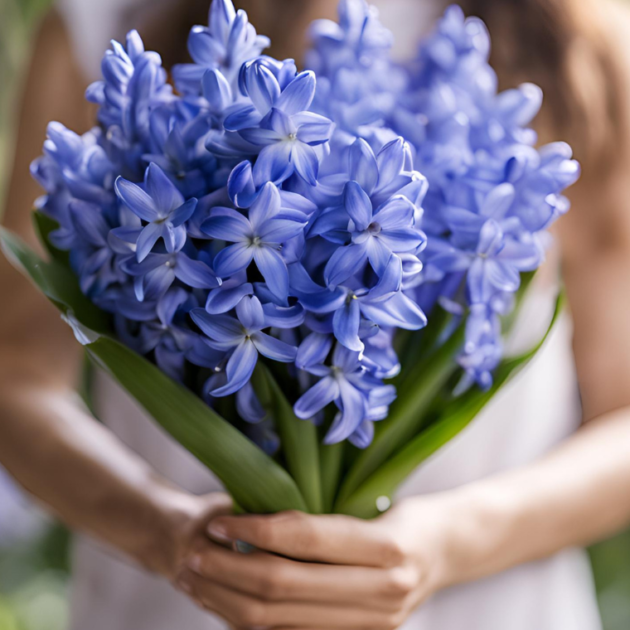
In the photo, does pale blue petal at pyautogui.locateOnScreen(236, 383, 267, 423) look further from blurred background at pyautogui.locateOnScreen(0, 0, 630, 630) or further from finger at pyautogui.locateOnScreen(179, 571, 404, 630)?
blurred background at pyautogui.locateOnScreen(0, 0, 630, 630)

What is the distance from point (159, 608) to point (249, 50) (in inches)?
22.3

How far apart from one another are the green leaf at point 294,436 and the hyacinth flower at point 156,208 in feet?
0.25

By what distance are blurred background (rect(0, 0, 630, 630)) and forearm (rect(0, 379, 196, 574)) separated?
2.68 ft

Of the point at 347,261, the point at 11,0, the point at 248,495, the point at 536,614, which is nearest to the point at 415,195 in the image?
the point at 347,261

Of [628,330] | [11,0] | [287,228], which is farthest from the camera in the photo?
[11,0]

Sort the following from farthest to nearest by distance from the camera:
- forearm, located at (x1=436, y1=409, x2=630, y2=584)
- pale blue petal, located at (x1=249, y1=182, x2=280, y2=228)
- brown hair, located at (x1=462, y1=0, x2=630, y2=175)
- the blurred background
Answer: the blurred background < brown hair, located at (x1=462, y1=0, x2=630, y2=175) < forearm, located at (x1=436, y1=409, x2=630, y2=584) < pale blue petal, located at (x1=249, y1=182, x2=280, y2=228)

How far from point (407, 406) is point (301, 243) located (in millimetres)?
123

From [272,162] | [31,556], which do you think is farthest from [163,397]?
[31,556]

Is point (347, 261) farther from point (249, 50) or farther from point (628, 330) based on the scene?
point (628, 330)

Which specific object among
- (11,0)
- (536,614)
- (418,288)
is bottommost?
(11,0)

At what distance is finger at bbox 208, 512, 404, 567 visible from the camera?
0.35 metres

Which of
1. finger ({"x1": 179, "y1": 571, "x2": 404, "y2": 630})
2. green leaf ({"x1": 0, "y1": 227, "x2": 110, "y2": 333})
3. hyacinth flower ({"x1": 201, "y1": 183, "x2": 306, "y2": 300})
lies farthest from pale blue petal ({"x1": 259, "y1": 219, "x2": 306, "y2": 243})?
finger ({"x1": 179, "y1": 571, "x2": 404, "y2": 630})

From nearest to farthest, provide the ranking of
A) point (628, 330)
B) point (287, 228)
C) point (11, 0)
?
point (287, 228)
point (628, 330)
point (11, 0)

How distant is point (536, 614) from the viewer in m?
0.66
